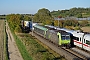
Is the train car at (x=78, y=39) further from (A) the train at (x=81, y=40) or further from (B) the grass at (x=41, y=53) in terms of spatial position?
(B) the grass at (x=41, y=53)

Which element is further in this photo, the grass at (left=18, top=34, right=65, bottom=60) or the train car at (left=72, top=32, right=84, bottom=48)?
the train car at (left=72, top=32, right=84, bottom=48)

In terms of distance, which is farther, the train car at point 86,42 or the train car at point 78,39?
the train car at point 78,39

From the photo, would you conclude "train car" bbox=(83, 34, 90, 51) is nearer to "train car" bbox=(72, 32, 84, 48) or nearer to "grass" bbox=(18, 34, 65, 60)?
"train car" bbox=(72, 32, 84, 48)

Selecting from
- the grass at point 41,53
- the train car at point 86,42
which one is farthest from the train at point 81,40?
the grass at point 41,53

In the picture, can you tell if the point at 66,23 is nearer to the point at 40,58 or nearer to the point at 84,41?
the point at 84,41

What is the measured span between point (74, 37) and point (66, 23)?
47180 millimetres

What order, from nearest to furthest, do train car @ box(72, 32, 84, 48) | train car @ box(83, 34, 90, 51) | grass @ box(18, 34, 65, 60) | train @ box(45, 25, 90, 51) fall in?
grass @ box(18, 34, 65, 60) → train car @ box(83, 34, 90, 51) → train @ box(45, 25, 90, 51) → train car @ box(72, 32, 84, 48)

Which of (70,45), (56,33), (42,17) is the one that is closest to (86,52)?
(70,45)

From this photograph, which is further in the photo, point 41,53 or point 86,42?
point 86,42

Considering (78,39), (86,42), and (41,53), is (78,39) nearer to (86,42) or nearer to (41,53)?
(86,42)

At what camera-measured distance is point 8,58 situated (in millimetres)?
25906

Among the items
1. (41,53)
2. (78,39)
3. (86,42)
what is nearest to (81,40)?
(78,39)

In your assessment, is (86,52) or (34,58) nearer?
(34,58)

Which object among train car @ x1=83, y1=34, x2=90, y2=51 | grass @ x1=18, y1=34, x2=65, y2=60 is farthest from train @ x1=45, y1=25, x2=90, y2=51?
grass @ x1=18, y1=34, x2=65, y2=60
